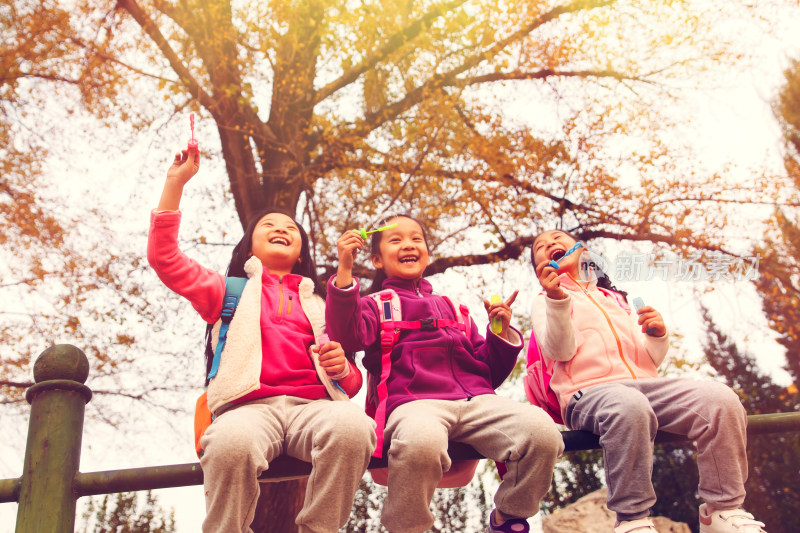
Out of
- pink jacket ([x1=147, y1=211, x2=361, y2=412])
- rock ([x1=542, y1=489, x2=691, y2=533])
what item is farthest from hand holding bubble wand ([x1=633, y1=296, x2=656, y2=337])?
rock ([x1=542, y1=489, x2=691, y2=533])

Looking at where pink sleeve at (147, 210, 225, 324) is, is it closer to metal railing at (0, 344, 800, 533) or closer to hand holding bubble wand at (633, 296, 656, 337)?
metal railing at (0, 344, 800, 533)

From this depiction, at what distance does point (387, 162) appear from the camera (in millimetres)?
6453

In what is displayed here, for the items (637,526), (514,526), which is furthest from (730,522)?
(514,526)

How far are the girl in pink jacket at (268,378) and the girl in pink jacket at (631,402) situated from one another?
785mm

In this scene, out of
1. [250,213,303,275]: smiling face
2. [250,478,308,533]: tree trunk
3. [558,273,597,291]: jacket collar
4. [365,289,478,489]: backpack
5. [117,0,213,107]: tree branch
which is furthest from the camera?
[117,0,213,107]: tree branch

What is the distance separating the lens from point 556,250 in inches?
107

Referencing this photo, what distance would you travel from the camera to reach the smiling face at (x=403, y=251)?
261cm

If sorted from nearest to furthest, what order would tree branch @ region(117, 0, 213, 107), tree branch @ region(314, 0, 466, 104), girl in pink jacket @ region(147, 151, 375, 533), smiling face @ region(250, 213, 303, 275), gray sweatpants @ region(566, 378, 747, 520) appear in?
girl in pink jacket @ region(147, 151, 375, 533)
gray sweatpants @ region(566, 378, 747, 520)
smiling face @ region(250, 213, 303, 275)
tree branch @ region(117, 0, 213, 107)
tree branch @ region(314, 0, 466, 104)

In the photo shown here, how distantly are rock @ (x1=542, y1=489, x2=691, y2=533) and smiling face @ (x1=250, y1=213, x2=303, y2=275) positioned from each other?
7752 millimetres

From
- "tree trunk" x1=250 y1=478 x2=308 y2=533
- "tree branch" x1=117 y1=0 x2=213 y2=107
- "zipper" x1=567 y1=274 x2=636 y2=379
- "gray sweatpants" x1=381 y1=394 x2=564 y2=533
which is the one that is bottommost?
"tree trunk" x1=250 y1=478 x2=308 y2=533

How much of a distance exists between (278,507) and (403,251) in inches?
100.0

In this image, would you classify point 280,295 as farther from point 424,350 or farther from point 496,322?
point 496,322

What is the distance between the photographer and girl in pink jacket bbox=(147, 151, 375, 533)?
1544 millimetres

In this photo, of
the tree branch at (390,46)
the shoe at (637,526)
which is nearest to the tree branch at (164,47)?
the tree branch at (390,46)
